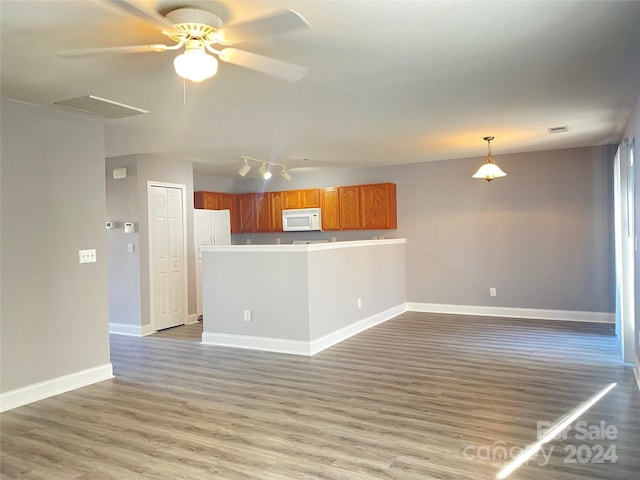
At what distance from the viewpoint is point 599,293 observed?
636cm

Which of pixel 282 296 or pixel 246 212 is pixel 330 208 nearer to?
pixel 246 212

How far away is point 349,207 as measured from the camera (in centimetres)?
782

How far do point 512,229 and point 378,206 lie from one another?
208 centimetres

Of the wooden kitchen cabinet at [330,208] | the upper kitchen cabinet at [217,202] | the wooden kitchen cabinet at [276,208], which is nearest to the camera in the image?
the wooden kitchen cabinet at [330,208]

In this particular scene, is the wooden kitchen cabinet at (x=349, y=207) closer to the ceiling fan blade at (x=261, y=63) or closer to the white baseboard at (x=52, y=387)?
the white baseboard at (x=52, y=387)

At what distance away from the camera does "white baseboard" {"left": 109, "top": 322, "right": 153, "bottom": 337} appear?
20.1 feet

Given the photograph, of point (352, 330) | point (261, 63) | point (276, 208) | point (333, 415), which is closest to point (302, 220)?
point (276, 208)

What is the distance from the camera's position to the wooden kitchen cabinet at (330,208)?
26.1ft

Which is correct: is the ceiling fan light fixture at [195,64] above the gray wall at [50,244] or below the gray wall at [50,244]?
above

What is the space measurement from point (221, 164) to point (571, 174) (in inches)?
203

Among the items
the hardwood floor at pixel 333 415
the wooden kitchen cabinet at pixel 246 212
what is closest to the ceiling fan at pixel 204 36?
the hardwood floor at pixel 333 415

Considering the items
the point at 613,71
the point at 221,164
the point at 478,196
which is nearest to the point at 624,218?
the point at 613,71

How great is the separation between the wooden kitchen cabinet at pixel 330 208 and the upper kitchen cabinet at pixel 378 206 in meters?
0.47

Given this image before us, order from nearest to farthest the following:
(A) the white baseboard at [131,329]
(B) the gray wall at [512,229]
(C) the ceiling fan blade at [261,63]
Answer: (C) the ceiling fan blade at [261,63]
(A) the white baseboard at [131,329]
(B) the gray wall at [512,229]
